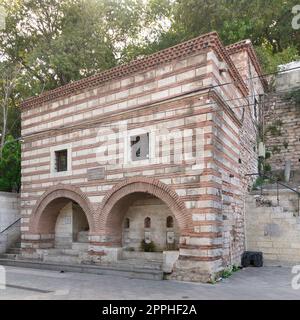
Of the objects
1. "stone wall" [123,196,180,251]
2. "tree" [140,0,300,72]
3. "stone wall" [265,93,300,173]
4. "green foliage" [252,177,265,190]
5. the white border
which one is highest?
"tree" [140,0,300,72]

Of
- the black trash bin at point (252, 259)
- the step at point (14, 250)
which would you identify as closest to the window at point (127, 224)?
the black trash bin at point (252, 259)

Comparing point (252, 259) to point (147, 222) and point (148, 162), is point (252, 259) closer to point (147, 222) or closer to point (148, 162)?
point (147, 222)

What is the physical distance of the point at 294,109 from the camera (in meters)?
19.0

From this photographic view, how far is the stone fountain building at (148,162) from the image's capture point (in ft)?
34.5

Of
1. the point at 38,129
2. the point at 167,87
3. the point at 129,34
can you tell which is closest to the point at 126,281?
the point at 167,87

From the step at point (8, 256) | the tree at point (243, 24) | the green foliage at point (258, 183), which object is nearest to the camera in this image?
the step at point (8, 256)

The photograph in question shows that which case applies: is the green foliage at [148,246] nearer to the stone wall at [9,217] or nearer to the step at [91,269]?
the step at [91,269]

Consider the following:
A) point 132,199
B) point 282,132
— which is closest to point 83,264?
point 132,199

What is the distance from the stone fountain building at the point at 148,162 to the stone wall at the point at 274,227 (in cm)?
57

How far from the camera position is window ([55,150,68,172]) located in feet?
46.5

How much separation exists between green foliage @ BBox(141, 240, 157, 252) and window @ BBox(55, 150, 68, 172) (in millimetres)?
3967

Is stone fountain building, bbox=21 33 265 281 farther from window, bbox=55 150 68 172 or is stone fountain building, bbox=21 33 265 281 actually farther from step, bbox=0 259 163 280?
step, bbox=0 259 163 280

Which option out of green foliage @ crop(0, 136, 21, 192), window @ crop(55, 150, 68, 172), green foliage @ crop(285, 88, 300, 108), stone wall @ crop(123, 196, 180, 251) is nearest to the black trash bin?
stone wall @ crop(123, 196, 180, 251)

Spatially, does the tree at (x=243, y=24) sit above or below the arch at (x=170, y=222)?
above
